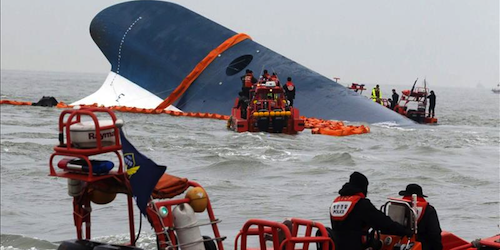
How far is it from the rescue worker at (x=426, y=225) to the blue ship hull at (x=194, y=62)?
87.3ft

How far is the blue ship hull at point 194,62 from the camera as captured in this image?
3603cm

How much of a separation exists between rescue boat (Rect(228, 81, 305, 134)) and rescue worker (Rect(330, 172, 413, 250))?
19.0 m

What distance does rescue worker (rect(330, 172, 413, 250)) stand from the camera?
22.5ft

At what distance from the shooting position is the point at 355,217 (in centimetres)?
690

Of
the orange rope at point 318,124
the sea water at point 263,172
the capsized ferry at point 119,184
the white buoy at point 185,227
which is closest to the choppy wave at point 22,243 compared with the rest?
the sea water at point 263,172

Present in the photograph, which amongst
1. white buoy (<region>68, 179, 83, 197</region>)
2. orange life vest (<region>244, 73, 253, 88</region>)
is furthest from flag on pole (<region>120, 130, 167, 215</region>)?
orange life vest (<region>244, 73, 253, 88</region>)

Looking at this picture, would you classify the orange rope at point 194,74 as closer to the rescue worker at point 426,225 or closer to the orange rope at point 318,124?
the orange rope at point 318,124

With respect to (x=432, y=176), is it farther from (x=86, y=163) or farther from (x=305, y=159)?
(x=86, y=163)

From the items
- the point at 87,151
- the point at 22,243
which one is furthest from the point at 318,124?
the point at 87,151

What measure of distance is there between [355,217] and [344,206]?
13 centimetres

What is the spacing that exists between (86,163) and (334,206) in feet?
7.28

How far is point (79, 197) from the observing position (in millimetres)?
6289

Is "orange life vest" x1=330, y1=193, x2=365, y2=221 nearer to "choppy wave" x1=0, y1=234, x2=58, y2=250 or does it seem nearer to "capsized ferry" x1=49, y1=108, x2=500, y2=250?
"capsized ferry" x1=49, y1=108, x2=500, y2=250

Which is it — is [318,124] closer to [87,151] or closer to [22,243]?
[22,243]
